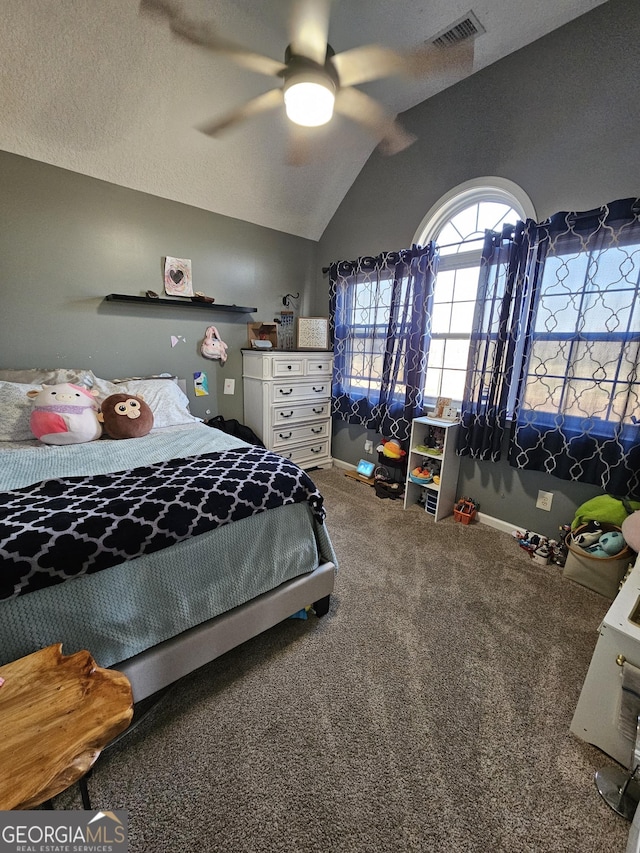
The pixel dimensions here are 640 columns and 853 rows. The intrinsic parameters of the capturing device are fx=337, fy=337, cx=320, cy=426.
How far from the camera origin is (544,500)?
2174mm

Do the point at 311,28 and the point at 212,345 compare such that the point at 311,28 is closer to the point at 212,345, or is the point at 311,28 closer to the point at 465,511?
the point at 212,345

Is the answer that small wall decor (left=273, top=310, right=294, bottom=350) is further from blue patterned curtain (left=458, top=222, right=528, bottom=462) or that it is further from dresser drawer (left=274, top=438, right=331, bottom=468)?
blue patterned curtain (left=458, top=222, right=528, bottom=462)

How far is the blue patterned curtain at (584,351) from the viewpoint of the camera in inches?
69.6

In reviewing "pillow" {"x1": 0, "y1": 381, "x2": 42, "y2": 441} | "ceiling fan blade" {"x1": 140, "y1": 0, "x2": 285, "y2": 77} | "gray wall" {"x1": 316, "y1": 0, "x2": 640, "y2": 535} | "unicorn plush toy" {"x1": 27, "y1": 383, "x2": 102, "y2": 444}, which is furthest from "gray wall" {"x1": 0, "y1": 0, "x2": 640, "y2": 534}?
"ceiling fan blade" {"x1": 140, "y1": 0, "x2": 285, "y2": 77}

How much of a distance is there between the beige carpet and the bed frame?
12 cm

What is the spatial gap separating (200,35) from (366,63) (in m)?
0.66

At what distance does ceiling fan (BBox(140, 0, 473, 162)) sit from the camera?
3.98 feet

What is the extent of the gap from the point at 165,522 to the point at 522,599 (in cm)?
178

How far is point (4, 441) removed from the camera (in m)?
1.80

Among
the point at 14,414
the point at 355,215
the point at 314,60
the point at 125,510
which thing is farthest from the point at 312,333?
the point at 125,510

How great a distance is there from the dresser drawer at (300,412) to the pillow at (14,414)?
169 cm

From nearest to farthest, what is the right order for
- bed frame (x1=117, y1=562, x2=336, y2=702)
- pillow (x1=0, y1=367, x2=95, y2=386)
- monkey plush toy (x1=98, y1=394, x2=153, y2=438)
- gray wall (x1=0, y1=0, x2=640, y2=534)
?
bed frame (x1=117, y1=562, x2=336, y2=702) < gray wall (x1=0, y1=0, x2=640, y2=534) < monkey plush toy (x1=98, y1=394, x2=153, y2=438) < pillow (x1=0, y1=367, x2=95, y2=386)

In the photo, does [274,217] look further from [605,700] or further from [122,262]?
[605,700]

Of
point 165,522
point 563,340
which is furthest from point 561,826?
point 563,340
